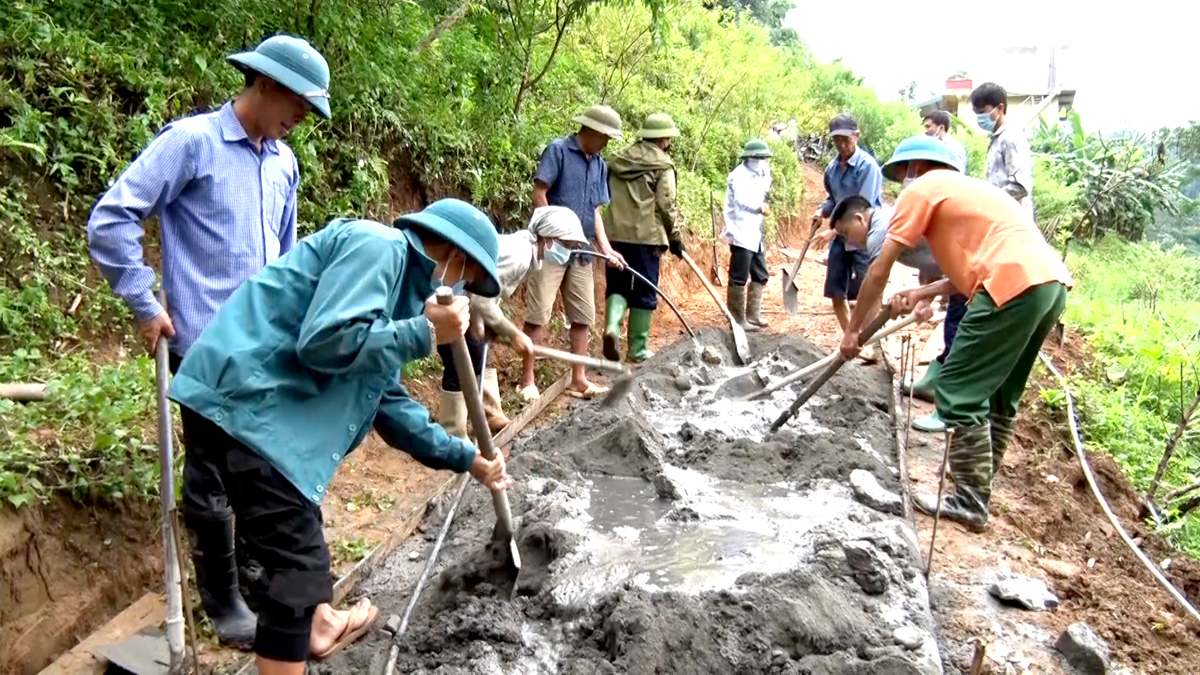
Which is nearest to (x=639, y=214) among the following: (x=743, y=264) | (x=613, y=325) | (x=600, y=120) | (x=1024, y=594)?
(x=613, y=325)

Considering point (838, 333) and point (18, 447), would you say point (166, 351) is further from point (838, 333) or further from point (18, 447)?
point (838, 333)

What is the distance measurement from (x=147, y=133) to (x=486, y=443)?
259 cm

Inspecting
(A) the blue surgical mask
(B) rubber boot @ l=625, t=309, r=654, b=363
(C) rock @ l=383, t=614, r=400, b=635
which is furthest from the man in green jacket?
(C) rock @ l=383, t=614, r=400, b=635

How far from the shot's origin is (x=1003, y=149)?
6.15m

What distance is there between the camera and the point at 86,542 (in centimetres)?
302

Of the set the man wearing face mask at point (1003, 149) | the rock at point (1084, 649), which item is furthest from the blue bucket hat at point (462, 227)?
the man wearing face mask at point (1003, 149)

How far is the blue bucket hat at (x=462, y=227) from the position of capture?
92.3 inches

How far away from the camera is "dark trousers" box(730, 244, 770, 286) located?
26.1ft

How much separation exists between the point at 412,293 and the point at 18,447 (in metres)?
1.56

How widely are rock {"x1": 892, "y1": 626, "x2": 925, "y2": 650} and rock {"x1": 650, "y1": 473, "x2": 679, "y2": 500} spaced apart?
4.67ft

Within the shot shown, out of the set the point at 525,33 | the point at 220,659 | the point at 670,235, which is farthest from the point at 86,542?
the point at 525,33

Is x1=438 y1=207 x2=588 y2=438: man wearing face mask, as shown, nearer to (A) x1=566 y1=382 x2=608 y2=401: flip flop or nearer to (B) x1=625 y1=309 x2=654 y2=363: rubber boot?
(A) x1=566 y1=382 x2=608 y2=401: flip flop

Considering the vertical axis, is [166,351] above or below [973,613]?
above

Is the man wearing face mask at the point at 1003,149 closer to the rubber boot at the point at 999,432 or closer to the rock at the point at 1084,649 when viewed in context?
the rubber boot at the point at 999,432
